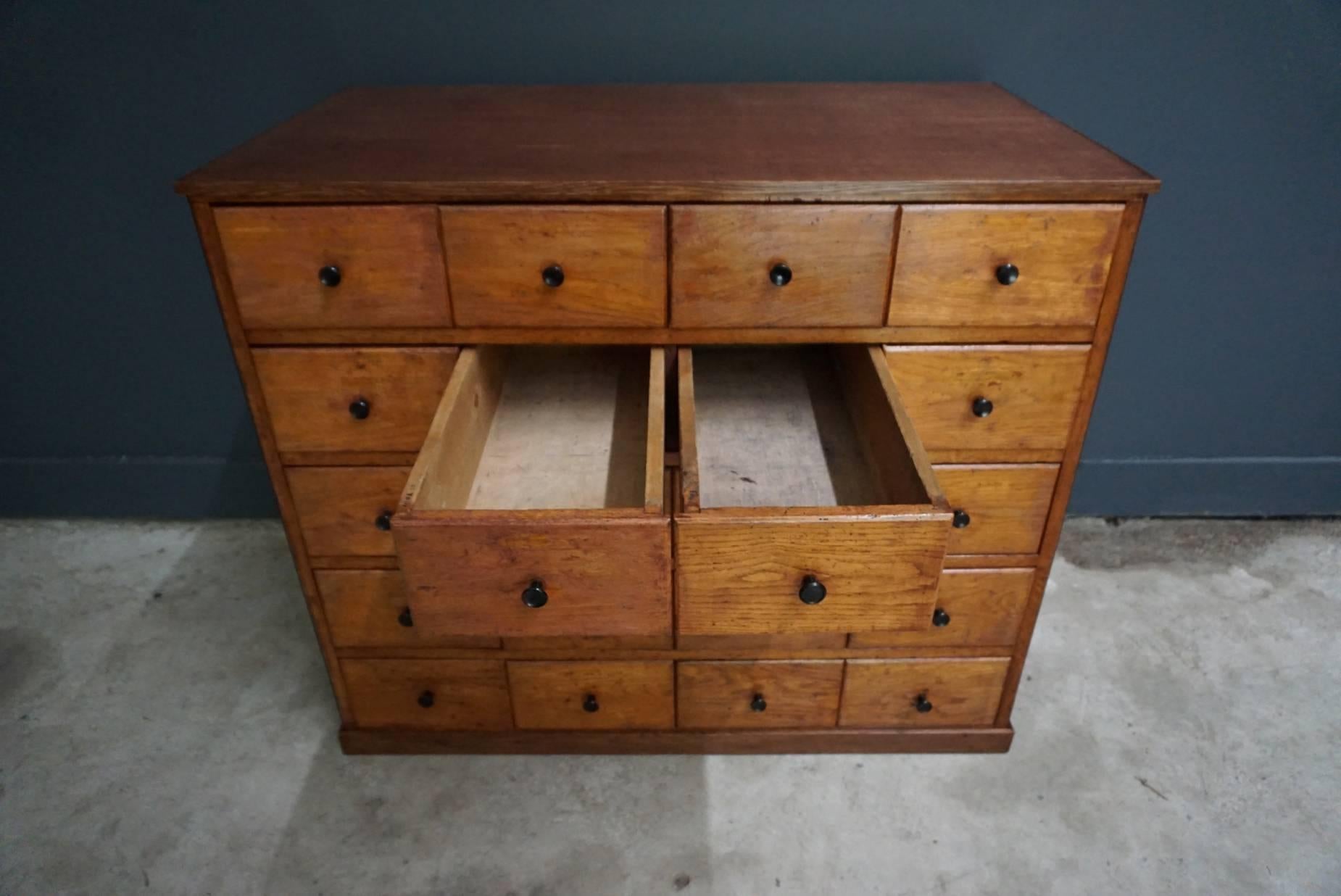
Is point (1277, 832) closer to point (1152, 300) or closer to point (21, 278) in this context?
point (1152, 300)

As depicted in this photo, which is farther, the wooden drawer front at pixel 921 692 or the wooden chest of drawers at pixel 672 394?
Result: the wooden drawer front at pixel 921 692

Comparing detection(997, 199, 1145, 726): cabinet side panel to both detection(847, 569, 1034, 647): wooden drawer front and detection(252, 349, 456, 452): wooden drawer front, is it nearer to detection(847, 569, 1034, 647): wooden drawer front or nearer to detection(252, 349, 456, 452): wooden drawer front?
detection(847, 569, 1034, 647): wooden drawer front

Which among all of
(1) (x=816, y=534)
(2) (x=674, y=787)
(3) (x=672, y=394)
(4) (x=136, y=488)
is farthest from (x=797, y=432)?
(4) (x=136, y=488)

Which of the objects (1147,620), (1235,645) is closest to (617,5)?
(1147,620)

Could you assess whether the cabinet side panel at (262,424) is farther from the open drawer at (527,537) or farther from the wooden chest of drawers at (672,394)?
the open drawer at (527,537)

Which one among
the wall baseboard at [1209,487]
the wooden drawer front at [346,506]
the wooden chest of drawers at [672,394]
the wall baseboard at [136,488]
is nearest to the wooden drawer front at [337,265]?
the wooden chest of drawers at [672,394]

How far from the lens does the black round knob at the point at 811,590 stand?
103 centimetres

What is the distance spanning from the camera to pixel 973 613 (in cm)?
143

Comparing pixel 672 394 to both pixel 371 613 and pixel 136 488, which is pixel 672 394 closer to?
pixel 371 613

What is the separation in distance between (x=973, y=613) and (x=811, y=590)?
526 mm

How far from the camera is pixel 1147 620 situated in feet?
6.07

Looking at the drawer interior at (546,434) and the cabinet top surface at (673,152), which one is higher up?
the cabinet top surface at (673,152)

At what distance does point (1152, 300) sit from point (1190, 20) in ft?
1.79

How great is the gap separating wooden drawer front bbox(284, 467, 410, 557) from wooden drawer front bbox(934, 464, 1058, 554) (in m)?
0.85
